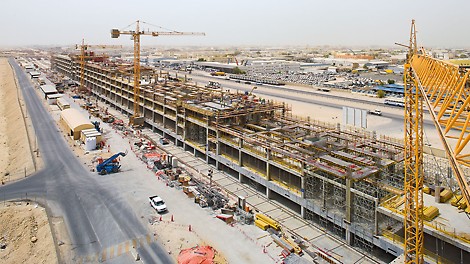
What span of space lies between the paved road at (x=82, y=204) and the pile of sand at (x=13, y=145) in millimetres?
3078

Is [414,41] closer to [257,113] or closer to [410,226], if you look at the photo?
[410,226]

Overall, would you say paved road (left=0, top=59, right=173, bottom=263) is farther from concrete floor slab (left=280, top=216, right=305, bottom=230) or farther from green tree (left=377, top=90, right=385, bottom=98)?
green tree (left=377, top=90, right=385, bottom=98)

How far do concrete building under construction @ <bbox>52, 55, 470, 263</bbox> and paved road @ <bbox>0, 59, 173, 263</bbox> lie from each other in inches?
678

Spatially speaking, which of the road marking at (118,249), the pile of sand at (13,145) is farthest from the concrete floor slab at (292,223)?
the pile of sand at (13,145)

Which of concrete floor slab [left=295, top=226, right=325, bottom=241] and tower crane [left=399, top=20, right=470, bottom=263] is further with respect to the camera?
concrete floor slab [left=295, top=226, right=325, bottom=241]

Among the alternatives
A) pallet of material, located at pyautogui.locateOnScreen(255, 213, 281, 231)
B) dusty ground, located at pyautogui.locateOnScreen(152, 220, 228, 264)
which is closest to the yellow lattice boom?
pallet of material, located at pyautogui.locateOnScreen(255, 213, 281, 231)

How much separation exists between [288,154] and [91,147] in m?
42.6

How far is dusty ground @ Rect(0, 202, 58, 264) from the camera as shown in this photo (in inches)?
1277

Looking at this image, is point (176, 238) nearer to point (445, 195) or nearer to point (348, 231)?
point (348, 231)

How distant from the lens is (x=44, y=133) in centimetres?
7738

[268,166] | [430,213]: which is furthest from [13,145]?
[430,213]

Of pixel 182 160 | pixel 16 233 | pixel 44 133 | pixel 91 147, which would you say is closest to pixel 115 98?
pixel 44 133

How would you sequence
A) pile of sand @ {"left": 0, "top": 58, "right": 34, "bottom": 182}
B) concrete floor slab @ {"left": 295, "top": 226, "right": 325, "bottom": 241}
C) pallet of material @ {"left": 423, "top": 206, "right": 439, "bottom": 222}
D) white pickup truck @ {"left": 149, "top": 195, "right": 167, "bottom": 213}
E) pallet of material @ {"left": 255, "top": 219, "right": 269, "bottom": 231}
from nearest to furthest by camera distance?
1. pallet of material @ {"left": 423, "top": 206, "right": 439, "bottom": 222}
2. concrete floor slab @ {"left": 295, "top": 226, "right": 325, "bottom": 241}
3. pallet of material @ {"left": 255, "top": 219, "right": 269, "bottom": 231}
4. white pickup truck @ {"left": 149, "top": 195, "right": 167, "bottom": 213}
5. pile of sand @ {"left": 0, "top": 58, "right": 34, "bottom": 182}

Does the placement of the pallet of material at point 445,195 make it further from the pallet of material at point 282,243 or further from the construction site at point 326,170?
the pallet of material at point 282,243
